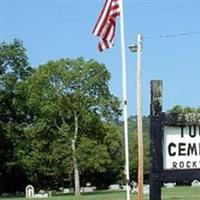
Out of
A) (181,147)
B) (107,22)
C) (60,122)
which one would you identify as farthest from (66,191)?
(181,147)

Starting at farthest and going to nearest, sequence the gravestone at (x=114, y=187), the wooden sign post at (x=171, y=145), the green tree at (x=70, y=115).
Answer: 1. the gravestone at (x=114, y=187)
2. the green tree at (x=70, y=115)
3. the wooden sign post at (x=171, y=145)

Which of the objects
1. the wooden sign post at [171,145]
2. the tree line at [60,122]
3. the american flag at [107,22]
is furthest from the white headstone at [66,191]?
the wooden sign post at [171,145]

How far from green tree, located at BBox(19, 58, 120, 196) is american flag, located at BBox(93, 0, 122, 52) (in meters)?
57.9

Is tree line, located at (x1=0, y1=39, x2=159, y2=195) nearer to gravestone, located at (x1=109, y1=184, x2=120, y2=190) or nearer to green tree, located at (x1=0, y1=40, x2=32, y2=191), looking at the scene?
green tree, located at (x1=0, y1=40, x2=32, y2=191)

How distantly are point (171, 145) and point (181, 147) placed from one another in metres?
0.07

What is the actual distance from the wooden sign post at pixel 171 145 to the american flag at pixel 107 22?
1028cm

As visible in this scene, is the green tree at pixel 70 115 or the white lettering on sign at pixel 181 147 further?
the green tree at pixel 70 115

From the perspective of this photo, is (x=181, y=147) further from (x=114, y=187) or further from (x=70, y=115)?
(x=114, y=187)

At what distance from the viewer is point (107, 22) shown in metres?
14.4

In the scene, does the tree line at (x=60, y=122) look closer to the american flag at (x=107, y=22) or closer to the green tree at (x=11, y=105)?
the green tree at (x=11, y=105)

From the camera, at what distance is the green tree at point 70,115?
7438 centimetres

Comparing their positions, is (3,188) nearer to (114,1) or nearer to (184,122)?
(114,1)

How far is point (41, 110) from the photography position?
250 ft

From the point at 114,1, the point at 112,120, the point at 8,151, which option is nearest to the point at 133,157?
the point at 112,120
